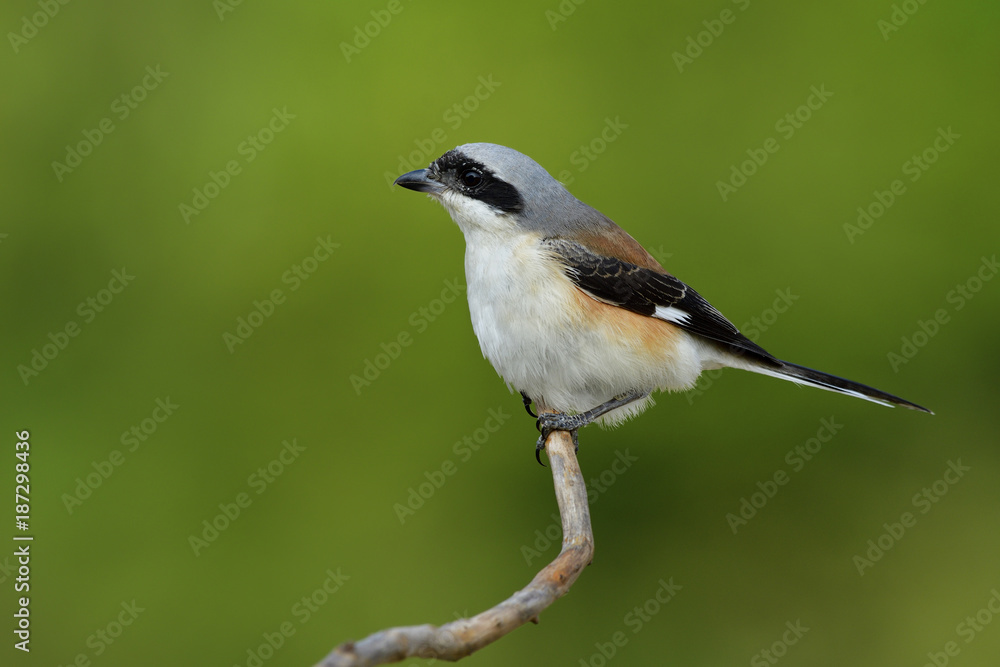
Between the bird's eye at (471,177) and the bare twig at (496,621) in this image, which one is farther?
the bird's eye at (471,177)

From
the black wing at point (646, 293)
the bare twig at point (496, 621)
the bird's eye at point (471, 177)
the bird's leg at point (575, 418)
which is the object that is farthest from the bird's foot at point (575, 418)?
the bird's eye at point (471, 177)

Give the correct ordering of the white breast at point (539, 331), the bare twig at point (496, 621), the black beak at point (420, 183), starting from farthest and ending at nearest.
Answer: the black beak at point (420, 183)
the white breast at point (539, 331)
the bare twig at point (496, 621)

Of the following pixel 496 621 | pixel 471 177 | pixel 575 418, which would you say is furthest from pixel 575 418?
pixel 496 621

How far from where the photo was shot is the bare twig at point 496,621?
118 centimetres

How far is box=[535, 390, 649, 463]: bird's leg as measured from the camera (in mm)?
2807

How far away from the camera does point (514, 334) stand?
2713 mm

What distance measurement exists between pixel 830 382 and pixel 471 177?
1.38 meters

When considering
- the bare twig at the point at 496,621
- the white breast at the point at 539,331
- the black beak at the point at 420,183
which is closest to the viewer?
the bare twig at the point at 496,621

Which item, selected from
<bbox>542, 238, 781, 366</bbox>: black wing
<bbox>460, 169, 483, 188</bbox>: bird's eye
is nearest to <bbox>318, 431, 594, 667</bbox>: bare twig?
<bbox>542, 238, 781, 366</bbox>: black wing

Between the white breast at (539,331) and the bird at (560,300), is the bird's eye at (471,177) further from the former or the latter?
the white breast at (539,331)

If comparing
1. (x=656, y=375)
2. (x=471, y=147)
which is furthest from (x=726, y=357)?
(x=471, y=147)

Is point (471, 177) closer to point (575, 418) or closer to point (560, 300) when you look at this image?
point (560, 300)

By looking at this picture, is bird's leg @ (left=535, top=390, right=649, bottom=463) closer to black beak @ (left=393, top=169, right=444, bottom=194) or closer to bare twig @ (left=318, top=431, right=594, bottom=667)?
bare twig @ (left=318, top=431, right=594, bottom=667)

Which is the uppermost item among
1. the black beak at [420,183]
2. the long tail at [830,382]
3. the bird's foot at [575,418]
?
the long tail at [830,382]
